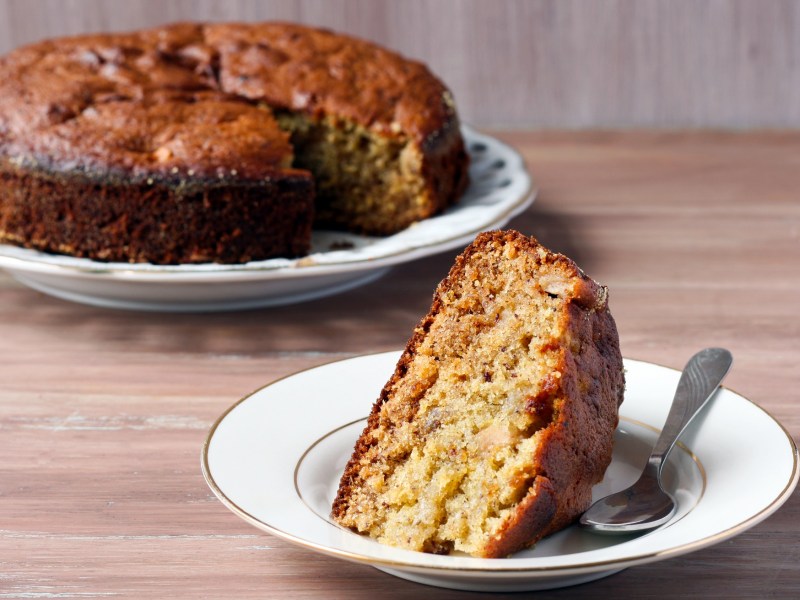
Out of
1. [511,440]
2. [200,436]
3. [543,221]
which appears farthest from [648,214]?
[511,440]

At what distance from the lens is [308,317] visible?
185cm

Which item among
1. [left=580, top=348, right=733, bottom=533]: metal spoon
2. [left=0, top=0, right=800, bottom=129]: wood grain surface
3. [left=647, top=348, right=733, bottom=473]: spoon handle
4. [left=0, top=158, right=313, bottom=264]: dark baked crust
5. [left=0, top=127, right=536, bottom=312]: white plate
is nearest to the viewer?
[left=580, top=348, right=733, bottom=533]: metal spoon

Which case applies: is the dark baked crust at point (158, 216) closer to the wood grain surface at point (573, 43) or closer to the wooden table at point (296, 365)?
the wooden table at point (296, 365)

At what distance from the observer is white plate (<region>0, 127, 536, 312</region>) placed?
1739 mm

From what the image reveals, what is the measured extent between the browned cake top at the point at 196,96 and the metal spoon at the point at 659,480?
3.21ft

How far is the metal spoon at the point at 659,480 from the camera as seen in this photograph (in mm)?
1028

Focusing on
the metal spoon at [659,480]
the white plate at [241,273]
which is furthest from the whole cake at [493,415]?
the white plate at [241,273]

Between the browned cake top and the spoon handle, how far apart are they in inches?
37.8

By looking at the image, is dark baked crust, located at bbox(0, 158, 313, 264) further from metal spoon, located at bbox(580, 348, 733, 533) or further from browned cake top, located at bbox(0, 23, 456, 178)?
metal spoon, located at bbox(580, 348, 733, 533)

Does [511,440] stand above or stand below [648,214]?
above

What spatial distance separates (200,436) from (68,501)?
0.69 ft

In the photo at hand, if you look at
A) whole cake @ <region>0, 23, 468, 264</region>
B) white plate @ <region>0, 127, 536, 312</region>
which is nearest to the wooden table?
white plate @ <region>0, 127, 536, 312</region>

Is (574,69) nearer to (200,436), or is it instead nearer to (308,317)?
(308,317)

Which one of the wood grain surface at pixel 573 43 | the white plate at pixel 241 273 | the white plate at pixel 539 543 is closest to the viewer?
the white plate at pixel 539 543
